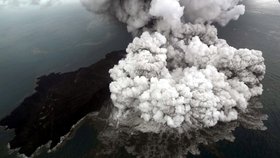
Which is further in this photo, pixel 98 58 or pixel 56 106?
pixel 98 58

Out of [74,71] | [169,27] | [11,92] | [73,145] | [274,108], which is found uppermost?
[169,27]

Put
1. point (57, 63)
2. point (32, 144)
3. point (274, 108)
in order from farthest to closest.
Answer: point (57, 63)
point (274, 108)
point (32, 144)

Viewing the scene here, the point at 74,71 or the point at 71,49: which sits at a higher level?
the point at 71,49

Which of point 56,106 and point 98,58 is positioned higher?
point 98,58

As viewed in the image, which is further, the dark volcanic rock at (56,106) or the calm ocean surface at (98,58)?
the dark volcanic rock at (56,106)

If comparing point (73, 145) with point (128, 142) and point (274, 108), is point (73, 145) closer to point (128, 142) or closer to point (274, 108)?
point (128, 142)

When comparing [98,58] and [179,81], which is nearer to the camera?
[179,81]

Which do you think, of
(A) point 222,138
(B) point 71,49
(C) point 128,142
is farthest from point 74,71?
(A) point 222,138

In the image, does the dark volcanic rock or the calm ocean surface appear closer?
the calm ocean surface
